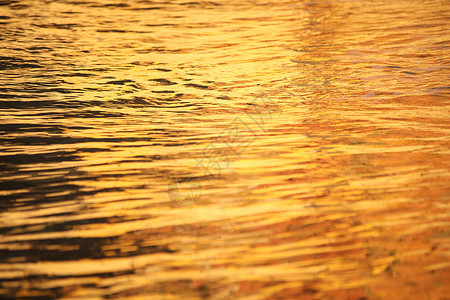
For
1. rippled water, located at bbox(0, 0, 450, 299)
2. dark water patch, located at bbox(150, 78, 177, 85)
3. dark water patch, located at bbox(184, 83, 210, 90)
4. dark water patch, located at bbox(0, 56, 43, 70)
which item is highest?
rippled water, located at bbox(0, 0, 450, 299)

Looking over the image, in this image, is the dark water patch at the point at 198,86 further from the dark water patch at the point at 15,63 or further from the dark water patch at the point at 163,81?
the dark water patch at the point at 15,63

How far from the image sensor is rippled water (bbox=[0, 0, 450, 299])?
21.1 inches

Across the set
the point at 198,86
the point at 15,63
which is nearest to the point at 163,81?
the point at 198,86

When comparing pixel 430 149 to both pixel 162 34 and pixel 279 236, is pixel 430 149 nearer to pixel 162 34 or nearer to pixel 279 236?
pixel 279 236

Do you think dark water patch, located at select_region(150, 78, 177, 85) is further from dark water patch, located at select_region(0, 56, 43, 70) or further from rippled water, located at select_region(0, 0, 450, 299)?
dark water patch, located at select_region(0, 56, 43, 70)

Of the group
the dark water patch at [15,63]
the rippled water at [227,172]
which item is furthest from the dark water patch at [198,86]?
the dark water patch at [15,63]

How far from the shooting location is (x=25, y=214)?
0.66 metres

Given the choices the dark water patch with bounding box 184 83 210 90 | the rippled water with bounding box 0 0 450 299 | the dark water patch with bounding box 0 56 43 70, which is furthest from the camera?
the dark water patch with bounding box 0 56 43 70

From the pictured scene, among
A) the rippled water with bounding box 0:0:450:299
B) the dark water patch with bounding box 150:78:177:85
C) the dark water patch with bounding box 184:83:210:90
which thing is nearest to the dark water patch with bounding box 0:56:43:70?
the rippled water with bounding box 0:0:450:299

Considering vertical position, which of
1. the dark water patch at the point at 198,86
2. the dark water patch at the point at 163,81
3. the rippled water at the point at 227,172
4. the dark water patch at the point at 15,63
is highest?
the rippled water at the point at 227,172

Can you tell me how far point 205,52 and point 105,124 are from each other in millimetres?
742

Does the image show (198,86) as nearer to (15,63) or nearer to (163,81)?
(163,81)

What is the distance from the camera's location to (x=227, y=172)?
2.57 feet

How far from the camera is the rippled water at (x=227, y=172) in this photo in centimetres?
54
